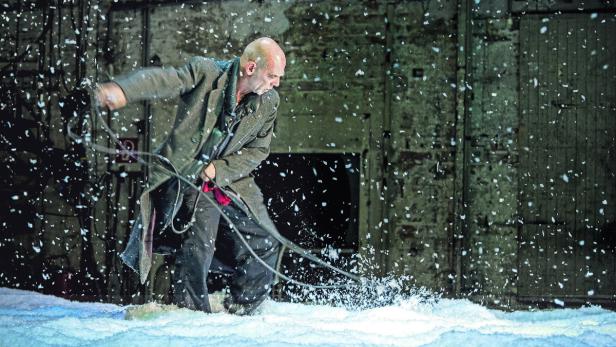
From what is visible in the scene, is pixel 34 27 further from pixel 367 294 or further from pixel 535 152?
pixel 535 152

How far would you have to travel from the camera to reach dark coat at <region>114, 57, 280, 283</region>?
11.6ft

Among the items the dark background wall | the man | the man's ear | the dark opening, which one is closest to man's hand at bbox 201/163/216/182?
the man

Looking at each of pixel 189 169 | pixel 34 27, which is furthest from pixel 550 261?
pixel 34 27

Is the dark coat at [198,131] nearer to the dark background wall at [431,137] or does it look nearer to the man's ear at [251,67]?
the man's ear at [251,67]

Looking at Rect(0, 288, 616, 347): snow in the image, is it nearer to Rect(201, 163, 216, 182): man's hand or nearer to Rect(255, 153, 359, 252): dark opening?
Rect(201, 163, 216, 182): man's hand

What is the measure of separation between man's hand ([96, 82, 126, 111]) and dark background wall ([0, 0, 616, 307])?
10.9 ft

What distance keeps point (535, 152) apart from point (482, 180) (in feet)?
2.08

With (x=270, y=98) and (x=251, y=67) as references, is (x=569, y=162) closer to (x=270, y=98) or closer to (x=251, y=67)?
(x=270, y=98)

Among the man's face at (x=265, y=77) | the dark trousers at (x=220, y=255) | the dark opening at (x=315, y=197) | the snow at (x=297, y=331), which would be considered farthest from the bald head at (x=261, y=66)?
the dark opening at (x=315, y=197)

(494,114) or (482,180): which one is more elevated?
(494,114)

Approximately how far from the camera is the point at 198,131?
11.7ft

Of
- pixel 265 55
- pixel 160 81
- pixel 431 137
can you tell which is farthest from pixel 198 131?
pixel 431 137

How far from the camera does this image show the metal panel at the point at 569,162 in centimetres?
579

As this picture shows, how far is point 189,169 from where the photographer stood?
11.6 ft
